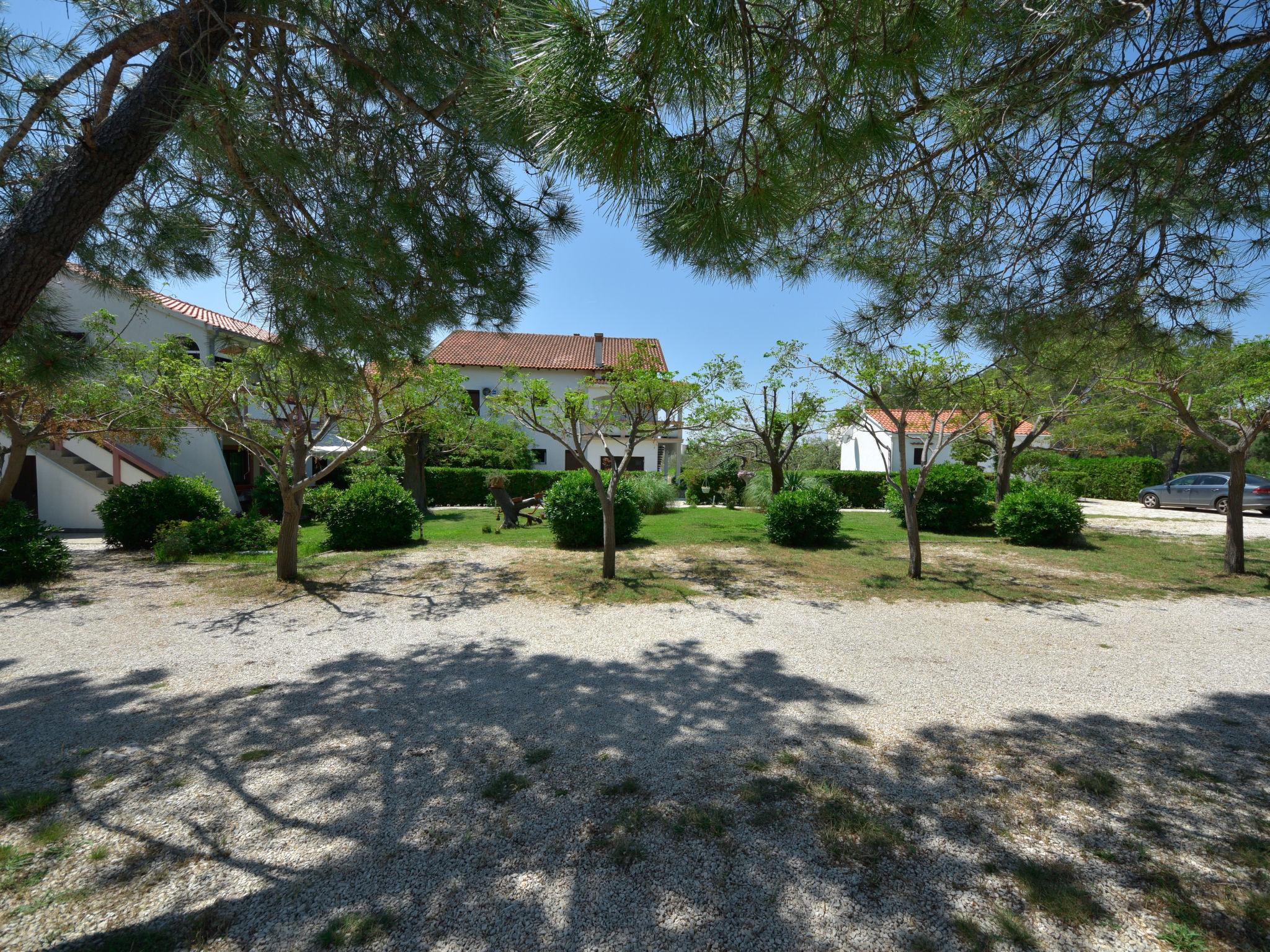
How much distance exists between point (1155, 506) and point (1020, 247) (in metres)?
22.1

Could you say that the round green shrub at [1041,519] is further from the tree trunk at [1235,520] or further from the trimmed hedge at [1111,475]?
the trimmed hedge at [1111,475]

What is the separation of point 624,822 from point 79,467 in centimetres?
1707

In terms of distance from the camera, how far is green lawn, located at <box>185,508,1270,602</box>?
7273mm

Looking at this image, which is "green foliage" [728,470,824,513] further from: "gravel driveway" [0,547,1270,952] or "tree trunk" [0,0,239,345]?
"tree trunk" [0,0,239,345]

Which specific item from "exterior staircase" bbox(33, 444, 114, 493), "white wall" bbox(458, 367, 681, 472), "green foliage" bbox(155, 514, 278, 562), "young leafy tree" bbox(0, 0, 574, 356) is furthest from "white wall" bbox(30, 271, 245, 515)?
"white wall" bbox(458, 367, 681, 472)

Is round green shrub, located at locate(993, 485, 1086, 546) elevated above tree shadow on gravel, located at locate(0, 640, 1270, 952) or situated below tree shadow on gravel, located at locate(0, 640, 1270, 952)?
above

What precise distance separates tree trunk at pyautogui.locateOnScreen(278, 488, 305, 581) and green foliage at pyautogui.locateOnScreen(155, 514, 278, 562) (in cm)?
256

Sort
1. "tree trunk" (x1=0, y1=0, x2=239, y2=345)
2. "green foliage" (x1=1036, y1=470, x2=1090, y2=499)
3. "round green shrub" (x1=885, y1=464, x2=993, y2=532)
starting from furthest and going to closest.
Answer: "green foliage" (x1=1036, y1=470, x2=1090, y2=499) → "round green shrub" (x1=885, y1=464, x2=993, y2=532) → "tree trunk" (x1=0, y1=0, x2=239, y2=345)

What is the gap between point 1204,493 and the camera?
17.4 m

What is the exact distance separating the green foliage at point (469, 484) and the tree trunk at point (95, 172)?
59.8ft

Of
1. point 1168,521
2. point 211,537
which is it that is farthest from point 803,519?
point 1168,521

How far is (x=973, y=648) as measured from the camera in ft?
16.5

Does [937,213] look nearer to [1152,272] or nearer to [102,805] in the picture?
[1152,272]

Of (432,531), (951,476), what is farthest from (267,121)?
(951,476)
